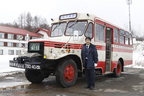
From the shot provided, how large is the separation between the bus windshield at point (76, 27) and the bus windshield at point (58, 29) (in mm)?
302

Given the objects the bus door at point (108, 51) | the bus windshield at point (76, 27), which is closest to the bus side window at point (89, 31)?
the bus windshield at point (76, 27)

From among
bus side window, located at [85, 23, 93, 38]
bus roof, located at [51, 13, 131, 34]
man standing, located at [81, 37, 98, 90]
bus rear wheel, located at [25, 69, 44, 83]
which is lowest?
bus rear wheel, located at [25, 69, 44, 83]

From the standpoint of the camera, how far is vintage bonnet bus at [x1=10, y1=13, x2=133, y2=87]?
6.07 meters

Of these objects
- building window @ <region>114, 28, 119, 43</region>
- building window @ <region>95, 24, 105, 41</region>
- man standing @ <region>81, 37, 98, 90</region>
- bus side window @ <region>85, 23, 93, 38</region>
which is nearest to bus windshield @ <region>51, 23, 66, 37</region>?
bus side window @ <region>85, 23, 93, 38</region>

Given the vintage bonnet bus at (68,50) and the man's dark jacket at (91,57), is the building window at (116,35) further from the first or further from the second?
the man's dark jacket at (91,57)

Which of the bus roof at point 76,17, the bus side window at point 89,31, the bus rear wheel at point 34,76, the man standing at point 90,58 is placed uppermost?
the bus roof at point 76,17

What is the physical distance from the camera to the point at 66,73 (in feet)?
20.8

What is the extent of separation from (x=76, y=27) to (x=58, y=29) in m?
1.04

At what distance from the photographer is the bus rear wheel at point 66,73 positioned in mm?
6086

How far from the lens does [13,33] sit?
46.5m

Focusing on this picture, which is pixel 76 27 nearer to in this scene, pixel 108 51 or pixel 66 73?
pixel 66 73

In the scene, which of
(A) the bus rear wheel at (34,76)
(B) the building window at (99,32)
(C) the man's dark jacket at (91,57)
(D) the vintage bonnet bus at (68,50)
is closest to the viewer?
(D) the vintage bonnet bus at (68,50)

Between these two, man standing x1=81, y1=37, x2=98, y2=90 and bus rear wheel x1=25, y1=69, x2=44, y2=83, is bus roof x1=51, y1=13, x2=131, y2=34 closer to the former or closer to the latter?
man standing x1=81, y1=37, x2=98, y2=90

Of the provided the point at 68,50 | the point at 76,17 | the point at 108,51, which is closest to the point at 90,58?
the point at 68,50
